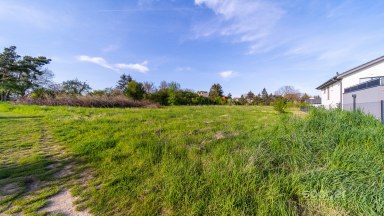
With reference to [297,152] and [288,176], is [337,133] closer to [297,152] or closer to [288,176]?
[297,152]

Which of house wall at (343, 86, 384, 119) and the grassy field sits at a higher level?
house wall at (343, 86, 384, 119)

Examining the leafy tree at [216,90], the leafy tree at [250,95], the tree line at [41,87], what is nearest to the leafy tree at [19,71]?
the tree line at [41,87]

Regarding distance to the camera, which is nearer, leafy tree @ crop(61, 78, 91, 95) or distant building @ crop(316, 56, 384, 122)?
distant building @ crop(316, 56, 384, 122)

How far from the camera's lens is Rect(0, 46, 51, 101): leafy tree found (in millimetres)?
26303

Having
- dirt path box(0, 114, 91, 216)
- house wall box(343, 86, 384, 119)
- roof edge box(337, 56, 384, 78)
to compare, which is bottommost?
dirt path box(0, 114, 91, 216)

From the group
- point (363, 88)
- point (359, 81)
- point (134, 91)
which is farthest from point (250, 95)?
point (363, 88)

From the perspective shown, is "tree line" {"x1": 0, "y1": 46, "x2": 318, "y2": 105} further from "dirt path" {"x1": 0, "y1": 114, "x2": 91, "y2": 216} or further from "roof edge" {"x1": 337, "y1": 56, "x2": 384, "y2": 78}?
"dirt path" {"x1": 0, "y1": 114, "x2": 91, "y2": 216}

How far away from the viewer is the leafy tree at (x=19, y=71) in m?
26.3

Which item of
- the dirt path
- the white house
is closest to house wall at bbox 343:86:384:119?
the white house

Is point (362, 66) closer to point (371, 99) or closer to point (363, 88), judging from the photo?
point (363, 88)

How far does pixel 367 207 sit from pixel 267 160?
1.22 metres

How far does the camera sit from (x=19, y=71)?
28.6 metres

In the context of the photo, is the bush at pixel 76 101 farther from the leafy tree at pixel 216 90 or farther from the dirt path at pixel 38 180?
the leafy tree at pixel 216 90

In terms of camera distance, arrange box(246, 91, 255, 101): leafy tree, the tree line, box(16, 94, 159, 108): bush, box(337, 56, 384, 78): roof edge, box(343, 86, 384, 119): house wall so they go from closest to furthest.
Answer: box(343, 86, 384, 119): house wall < box(337, 56, 384, 78): roof edge < box(16, 94, 159, 108): bush < the tree line < box(246, 91, 255, 101): leafy tree
